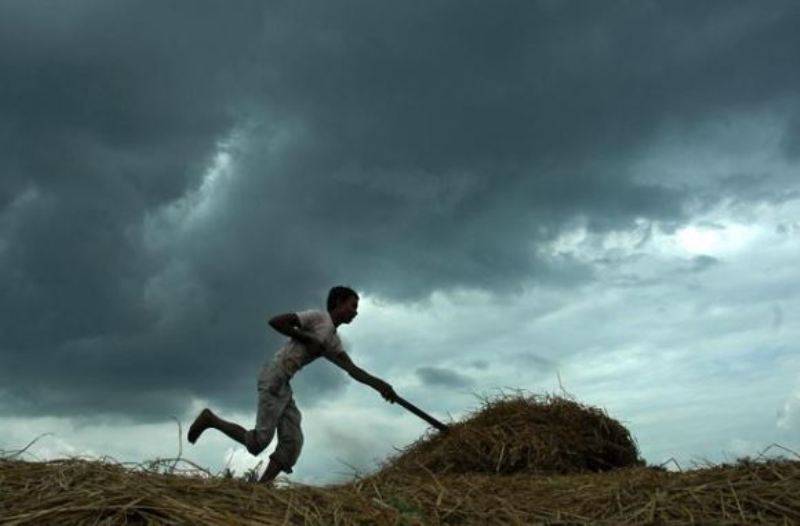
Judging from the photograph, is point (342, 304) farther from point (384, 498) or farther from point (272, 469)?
point (384, 498)

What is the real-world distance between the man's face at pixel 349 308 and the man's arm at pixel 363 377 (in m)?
0.39

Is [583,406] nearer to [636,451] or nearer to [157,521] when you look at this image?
[636,451]

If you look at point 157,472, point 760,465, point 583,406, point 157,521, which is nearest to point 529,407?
point 583,406

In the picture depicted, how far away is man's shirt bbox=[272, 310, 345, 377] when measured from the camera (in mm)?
8352

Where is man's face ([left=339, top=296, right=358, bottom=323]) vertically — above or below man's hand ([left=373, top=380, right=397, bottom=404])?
above

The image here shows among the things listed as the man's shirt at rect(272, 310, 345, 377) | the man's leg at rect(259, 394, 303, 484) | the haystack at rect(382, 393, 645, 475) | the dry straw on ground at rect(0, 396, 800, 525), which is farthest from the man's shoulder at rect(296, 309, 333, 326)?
the dry straw on ground at rect(0, 396, 800, 525)

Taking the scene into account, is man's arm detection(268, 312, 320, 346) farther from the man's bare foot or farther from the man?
the man's bare foot

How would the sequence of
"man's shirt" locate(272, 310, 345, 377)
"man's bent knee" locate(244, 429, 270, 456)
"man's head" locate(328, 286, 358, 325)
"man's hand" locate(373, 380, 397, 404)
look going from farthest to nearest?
"man's hand" locate(373, 380, 397, 404) < "man's head" locate(328, 286, 358, 325) < "man's shirt" locate(272, 310, 345, 377) < "man's bent knee" locate(244, 429, 270, 456)

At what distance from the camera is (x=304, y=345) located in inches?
330

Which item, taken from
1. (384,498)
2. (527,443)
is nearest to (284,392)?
(527,443)

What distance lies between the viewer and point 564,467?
27.7 feet

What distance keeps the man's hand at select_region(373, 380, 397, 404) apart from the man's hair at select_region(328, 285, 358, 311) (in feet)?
2.97

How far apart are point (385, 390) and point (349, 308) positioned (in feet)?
3.03

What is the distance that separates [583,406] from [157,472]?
5876 mm
